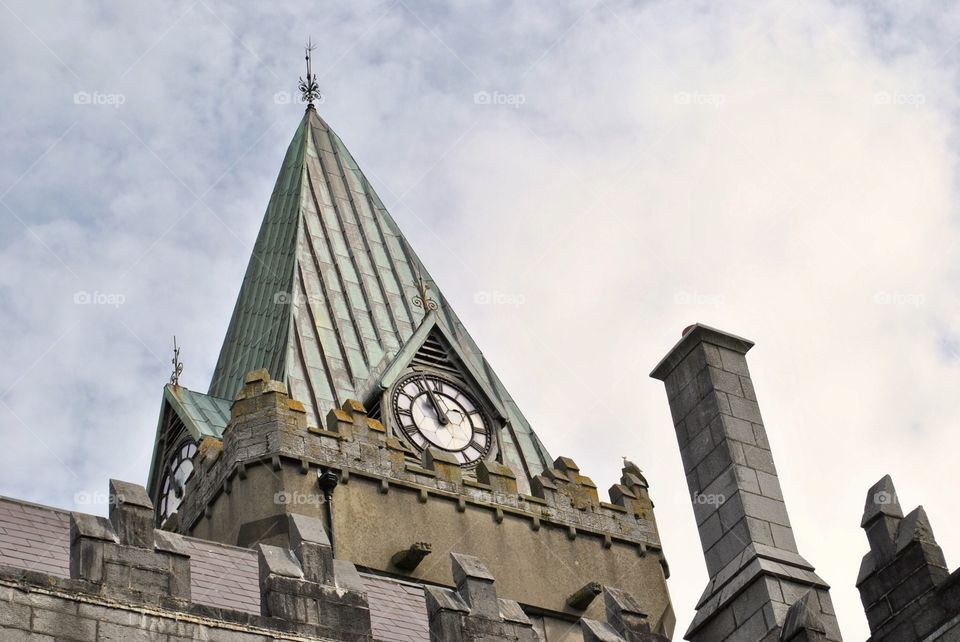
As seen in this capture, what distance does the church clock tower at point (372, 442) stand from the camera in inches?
1271

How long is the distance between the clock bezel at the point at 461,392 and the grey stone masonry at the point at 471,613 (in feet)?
52.3

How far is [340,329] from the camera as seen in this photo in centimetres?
3800

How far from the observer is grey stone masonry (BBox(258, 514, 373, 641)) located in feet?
58.2

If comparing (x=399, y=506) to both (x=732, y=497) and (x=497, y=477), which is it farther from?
(x=732, y=497)

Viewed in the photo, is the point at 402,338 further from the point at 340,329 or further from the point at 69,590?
the point at 69,590

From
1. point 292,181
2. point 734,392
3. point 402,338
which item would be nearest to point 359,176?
point 292,181

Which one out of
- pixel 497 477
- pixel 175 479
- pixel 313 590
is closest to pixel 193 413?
pixel 175 479

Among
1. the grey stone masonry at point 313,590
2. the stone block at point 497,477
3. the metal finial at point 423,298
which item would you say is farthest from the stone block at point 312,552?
the metal finial at point 423,298

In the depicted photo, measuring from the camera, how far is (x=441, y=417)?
36531mm

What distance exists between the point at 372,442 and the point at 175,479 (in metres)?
4.78

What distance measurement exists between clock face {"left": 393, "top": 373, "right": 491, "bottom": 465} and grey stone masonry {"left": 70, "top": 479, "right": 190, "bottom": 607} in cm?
1778

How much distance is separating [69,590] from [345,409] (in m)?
17.8

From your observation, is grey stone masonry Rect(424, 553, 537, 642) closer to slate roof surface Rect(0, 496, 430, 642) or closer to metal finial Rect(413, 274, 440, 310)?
slate roof surface Rect(0, 496, 430, 642)

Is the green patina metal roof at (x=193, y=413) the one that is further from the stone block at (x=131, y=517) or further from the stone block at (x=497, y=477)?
the stone block at (x=131, y=517)
